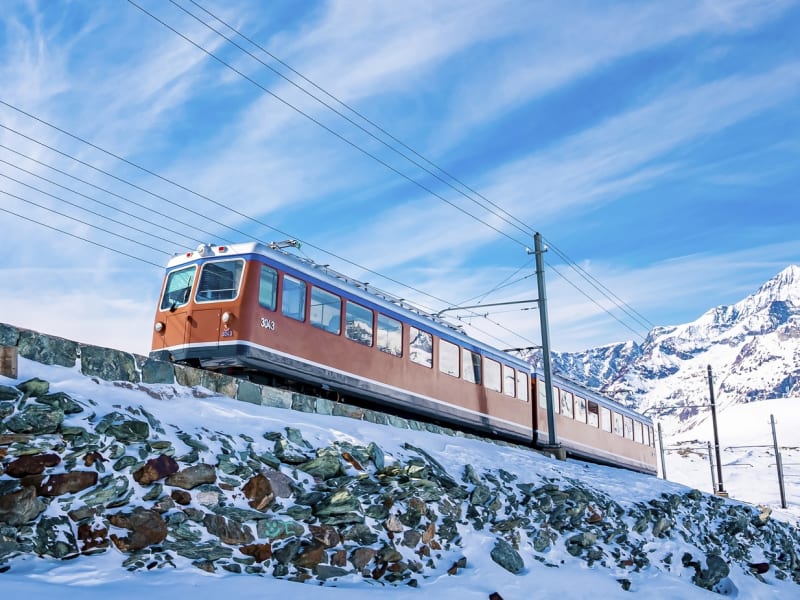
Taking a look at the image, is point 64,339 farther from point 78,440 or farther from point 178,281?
point 178,281


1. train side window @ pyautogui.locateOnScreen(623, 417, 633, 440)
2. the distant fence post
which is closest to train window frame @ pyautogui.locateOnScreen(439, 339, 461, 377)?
the distant fence post

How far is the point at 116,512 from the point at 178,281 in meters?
7.99

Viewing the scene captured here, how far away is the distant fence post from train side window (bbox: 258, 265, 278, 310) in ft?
18.3

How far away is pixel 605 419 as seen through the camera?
29.0 m

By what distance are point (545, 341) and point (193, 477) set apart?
569 inches

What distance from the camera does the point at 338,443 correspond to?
408 inches

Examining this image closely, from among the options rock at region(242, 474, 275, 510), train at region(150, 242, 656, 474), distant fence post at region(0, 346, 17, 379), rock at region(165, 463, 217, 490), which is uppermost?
train at region(150, 242, 656, 474)

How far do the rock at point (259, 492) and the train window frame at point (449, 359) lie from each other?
10.1 m

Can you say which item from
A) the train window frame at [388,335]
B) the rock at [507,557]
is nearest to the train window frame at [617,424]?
the train window frame at [388,335]

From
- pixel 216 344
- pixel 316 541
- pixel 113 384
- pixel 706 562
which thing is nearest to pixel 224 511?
pixel 316 541

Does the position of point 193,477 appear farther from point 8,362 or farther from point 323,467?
point 8,362

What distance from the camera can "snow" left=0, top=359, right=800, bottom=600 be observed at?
6113 millimetres

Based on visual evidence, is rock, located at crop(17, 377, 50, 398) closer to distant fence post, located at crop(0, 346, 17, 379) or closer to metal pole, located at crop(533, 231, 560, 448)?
distant fence post, located at crop(0, 346, 17, 379)

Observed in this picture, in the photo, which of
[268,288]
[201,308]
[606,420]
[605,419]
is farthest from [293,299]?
[606,420]
